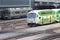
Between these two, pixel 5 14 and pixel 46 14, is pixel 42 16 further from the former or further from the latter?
pixel 5 14

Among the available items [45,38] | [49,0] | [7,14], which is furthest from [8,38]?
[49,0]

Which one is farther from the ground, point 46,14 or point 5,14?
point 46,14

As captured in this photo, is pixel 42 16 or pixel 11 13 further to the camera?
pixel 11 13

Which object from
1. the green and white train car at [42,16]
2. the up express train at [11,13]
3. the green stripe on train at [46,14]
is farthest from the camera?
the up express train at [11,13]

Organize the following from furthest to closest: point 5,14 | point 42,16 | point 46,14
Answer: point 5,14 → point 46,14 → point 42,16

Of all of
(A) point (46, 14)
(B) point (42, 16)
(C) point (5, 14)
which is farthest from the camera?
(C) point (5, 14)

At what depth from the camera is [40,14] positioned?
1359 inches

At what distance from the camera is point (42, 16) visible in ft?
114

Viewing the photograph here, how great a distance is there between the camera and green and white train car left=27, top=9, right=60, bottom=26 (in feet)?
111

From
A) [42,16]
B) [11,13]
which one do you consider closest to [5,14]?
[11,13]

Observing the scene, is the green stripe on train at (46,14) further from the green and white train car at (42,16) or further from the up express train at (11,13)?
the up express train at (11,13)

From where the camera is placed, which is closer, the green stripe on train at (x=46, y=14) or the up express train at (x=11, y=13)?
the green stripe on train at (x=46, y=14)

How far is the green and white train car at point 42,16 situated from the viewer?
33844mm

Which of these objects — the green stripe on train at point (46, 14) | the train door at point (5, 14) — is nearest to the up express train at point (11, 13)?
the train door at point (5, 14)
